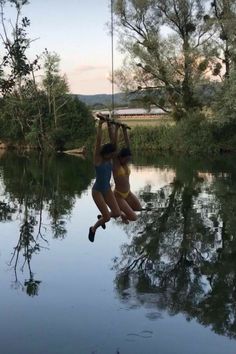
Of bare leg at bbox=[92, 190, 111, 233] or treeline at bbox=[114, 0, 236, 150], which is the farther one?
treeline at bbox=[114, 0, 236, 150]

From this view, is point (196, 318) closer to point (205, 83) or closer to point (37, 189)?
point (37, 189)

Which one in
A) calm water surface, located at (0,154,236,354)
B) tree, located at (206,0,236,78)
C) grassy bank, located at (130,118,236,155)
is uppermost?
tree, located at (206,0,236,78)

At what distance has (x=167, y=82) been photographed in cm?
4962

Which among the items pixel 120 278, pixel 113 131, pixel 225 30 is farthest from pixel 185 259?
pixel 225 30

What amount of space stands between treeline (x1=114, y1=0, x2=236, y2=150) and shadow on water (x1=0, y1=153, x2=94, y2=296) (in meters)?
12.7

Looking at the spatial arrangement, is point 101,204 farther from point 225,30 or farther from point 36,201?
point 225,30

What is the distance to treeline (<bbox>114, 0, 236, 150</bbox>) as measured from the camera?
47.9 metres

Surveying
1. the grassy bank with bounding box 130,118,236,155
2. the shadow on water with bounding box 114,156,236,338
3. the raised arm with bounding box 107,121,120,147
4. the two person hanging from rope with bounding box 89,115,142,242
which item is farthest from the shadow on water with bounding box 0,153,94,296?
the grassy bank with bounding box 130,118,236,155

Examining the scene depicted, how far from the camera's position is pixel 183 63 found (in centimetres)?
4862

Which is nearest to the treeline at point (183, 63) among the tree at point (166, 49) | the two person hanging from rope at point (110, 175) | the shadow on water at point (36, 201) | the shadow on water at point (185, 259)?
the tree at point (166, 49)

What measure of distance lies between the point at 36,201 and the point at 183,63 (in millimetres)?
29198

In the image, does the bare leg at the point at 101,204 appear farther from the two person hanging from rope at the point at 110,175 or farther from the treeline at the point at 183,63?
the treeline at the point at 183,63

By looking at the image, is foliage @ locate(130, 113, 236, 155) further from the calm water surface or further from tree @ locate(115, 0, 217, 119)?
the calm water surface

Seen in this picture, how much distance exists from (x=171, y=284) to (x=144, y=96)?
40.4 metres
